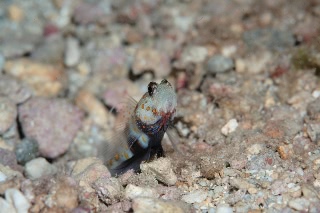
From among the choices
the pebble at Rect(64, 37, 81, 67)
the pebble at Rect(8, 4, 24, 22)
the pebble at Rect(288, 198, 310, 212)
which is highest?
the pebble at Rect(8, 4, 24, 22)

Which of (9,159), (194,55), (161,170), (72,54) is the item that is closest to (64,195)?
(161,170)

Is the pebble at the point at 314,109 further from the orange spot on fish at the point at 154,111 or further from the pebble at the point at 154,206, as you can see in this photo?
the pebble at the point at 154,206

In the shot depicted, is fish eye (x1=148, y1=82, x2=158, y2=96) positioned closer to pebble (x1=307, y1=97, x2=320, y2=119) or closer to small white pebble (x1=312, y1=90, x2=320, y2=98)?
pebble (x1=307, y1=97, x2=320, y2=119)

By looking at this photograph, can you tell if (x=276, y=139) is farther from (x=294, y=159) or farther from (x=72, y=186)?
(x=72, y=186)

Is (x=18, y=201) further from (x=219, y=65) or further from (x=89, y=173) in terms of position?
(x=219, y=65)

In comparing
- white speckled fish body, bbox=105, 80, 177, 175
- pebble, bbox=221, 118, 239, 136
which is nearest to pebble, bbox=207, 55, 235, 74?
pebble, bbox=221, 118, 239, 136

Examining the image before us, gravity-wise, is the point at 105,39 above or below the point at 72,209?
above

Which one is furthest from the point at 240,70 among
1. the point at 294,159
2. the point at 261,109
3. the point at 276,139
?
the point at 294,159

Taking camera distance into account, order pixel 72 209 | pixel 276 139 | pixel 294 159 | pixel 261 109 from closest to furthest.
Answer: pixel 72 209, pixel 294 159, pixel 276 139, pixel 261 109
